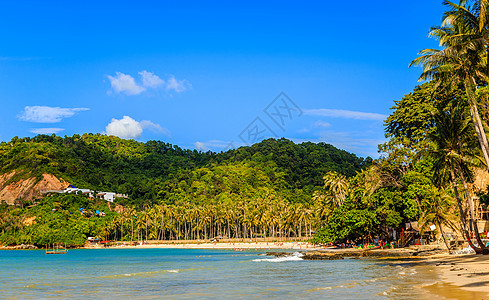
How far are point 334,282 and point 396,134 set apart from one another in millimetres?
36451

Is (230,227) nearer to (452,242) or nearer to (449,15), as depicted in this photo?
(452,242)

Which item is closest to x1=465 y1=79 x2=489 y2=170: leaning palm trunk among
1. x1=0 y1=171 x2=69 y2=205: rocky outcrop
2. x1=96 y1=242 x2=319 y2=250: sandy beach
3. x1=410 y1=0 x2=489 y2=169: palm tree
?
x1=410 y1=0 x2=489 y2=169: palm tree

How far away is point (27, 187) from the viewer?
149000mm

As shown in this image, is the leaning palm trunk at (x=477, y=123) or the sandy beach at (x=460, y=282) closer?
the sandy beach at (x=460, y=282)

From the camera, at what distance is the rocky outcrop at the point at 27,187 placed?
146000mm

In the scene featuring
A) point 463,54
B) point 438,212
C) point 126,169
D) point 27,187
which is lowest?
point 438,212

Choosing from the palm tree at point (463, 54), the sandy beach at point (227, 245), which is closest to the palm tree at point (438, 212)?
the palm tree at point (463, 54)

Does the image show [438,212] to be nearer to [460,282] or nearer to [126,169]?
[460,282]

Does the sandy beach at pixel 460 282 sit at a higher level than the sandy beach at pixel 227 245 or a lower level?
lower

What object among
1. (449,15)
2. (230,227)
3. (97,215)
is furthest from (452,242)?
(97,215)

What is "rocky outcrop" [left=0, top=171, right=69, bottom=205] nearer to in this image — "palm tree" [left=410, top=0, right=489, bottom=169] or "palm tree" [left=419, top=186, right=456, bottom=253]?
"palm tree" [left=419, top=186, right=456, bottom=253]

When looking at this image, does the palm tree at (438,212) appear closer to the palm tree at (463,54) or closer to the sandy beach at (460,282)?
the sandy beach at (460,282)

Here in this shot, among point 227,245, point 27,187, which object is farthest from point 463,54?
point 27,187

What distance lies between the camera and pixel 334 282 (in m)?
25.8
